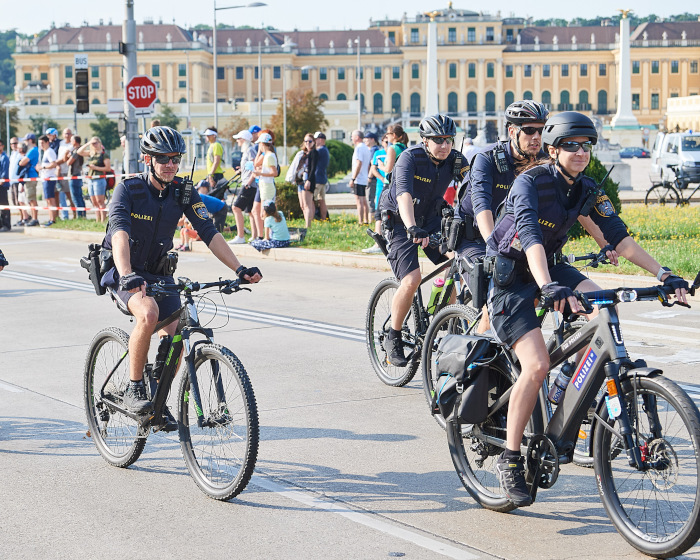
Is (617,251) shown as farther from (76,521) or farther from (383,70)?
(383,70)

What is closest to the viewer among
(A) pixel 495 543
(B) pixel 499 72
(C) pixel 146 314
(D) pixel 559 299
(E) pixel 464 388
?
(D) pixel 559 299

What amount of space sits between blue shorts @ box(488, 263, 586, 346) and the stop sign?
59.2 ft

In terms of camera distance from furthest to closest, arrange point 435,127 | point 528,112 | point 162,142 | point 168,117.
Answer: point 168,117
point 435,127
point 528,112
point 162,142

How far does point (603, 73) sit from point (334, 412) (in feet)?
515

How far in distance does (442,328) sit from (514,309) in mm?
1941

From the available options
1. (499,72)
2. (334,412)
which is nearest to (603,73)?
(499,72)

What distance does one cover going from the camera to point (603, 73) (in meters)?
158

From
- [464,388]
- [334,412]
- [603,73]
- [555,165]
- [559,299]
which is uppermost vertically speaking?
[603,73]

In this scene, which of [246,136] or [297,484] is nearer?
[297,484]

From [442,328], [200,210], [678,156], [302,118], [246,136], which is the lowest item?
[442,328]

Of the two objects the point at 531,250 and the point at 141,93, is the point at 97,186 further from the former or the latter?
the point at 531,250

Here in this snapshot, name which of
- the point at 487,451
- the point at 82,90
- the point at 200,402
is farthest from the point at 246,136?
the point at 487,451

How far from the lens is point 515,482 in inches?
185

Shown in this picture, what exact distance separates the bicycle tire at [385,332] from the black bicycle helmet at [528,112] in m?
2.04
